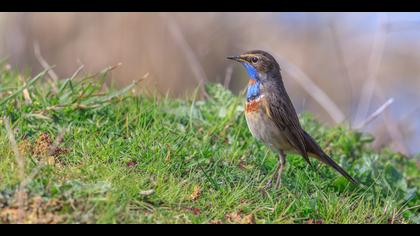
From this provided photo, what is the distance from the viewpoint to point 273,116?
702 cm

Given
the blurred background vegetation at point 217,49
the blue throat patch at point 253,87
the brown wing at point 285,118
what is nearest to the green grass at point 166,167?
the brown wing at point 285,118

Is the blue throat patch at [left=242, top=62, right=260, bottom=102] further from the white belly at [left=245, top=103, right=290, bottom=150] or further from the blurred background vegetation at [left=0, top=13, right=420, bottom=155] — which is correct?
the blurred background vegetation at [left=0, top=13, right=420, bottom=155]

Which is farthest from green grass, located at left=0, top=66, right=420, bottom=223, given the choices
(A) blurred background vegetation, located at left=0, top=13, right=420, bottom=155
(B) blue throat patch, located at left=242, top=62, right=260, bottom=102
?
(A) blurred background vegetation, located at left=0, top=13, right=420, bottom=155

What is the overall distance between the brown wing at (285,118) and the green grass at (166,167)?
0.34 metres

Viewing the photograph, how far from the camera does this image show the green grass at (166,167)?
199 inches

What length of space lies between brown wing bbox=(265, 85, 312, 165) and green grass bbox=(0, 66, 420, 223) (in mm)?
337

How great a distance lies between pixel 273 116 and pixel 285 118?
132 mm

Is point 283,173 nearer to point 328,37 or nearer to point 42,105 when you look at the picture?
point 42,105

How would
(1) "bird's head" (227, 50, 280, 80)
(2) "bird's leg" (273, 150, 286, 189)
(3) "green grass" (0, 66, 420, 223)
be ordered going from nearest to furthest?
(3) "green grass" (0, 66, 420, 223) < (2) "bird's leg" (273, 150, 286, 189) < (1) "bird's head" (227, 50, 280, 80)

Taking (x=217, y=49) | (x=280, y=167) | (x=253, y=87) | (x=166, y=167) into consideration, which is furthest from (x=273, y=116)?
(x=217, y=49)

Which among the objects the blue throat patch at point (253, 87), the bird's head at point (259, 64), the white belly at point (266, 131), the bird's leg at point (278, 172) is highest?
the bird's head at point (259, 64)

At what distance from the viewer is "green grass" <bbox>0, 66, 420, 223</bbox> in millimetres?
5043

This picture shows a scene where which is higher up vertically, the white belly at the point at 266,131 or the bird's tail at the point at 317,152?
the white belly at the point at 266,131

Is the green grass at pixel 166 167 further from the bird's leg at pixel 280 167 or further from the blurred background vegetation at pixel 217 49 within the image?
the blurred background vegetation at pixel 217 49
